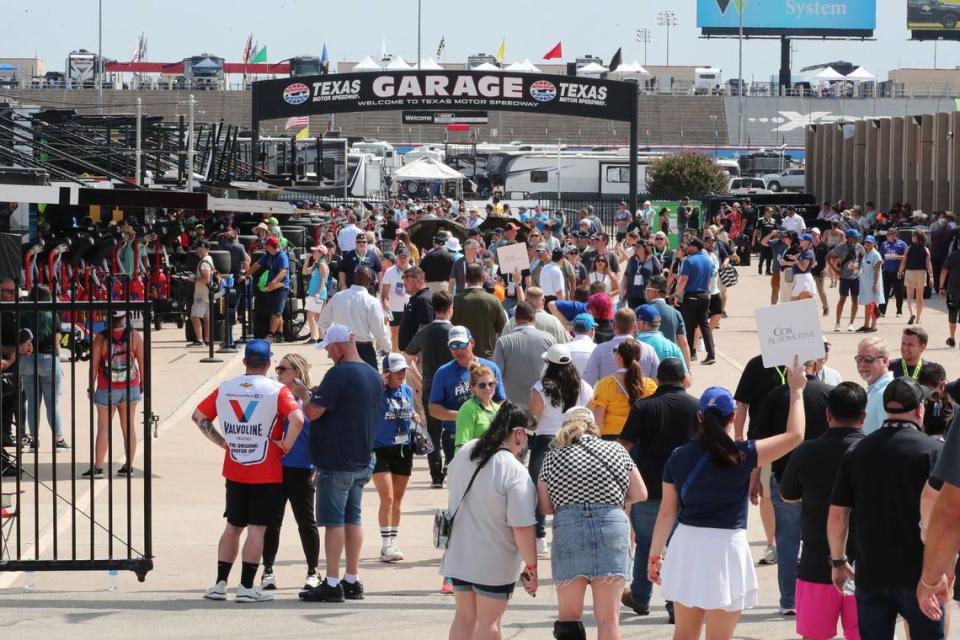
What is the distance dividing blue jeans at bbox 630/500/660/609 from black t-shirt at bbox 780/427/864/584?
4.14 ft

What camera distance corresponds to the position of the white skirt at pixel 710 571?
21.4ft

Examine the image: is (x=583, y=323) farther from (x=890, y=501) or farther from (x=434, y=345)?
(x=890, y=501)

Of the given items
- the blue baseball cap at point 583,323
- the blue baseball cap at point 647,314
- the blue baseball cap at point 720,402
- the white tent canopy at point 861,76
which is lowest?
the blue baseball cap at point 720,402

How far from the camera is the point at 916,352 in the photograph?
923 centimetres

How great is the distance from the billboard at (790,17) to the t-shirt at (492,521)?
94.1 metres

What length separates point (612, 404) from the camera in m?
8.84

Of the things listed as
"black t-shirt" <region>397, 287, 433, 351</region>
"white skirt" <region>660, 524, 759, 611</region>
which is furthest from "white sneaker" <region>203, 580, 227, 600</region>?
"black t-shirt" <region>397, 287, 433, 351</region>

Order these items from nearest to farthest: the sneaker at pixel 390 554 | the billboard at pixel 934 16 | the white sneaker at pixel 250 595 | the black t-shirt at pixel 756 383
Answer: the white sneaker at pixel 250 595, the black t-shirt at pixel 756 383, the sneaker at pixel 390 554, the billboard at pixel 934 16

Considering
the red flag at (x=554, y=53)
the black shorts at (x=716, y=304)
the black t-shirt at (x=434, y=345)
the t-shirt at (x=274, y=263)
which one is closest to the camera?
the black t-shirt at (x=434, y=345)

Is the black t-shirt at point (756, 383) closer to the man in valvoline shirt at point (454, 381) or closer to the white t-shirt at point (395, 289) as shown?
the man in valvoline shirt at point (454, 381)

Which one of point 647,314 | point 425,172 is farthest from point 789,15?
point 647,314

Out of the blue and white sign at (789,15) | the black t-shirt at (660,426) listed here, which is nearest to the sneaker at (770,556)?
the black t-shirt at (660,426)

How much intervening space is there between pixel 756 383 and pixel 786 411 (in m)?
0.98

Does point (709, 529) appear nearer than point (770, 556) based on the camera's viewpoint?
Yes
